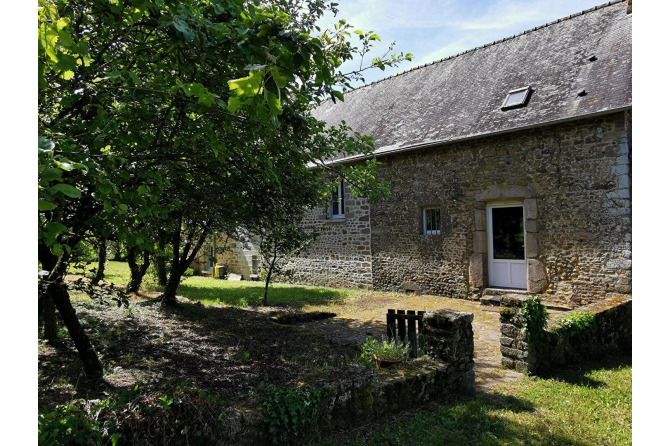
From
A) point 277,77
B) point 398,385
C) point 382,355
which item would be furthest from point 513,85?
point 277,77

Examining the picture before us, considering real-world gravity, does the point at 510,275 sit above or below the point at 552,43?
below

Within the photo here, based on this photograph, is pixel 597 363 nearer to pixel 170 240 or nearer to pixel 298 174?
pixel 298 174

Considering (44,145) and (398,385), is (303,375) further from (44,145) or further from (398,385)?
(44,145)

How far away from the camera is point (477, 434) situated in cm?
352

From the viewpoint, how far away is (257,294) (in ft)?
39.3

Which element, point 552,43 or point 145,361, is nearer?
point 145,361

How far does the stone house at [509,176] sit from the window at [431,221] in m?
0.03

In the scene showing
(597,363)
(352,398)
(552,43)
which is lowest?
(597,363)

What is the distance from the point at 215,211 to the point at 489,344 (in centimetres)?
460

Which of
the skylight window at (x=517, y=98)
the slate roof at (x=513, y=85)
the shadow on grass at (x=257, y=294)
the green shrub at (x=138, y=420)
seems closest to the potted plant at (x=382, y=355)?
the green shrub at (x=138, y=420)

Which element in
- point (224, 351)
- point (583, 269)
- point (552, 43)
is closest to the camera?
point (224, 351)

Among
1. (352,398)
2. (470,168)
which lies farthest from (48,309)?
(470,168)

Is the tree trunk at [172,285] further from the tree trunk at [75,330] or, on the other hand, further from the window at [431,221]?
the window at [431,221]

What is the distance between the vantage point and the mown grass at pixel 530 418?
343 centimetres
